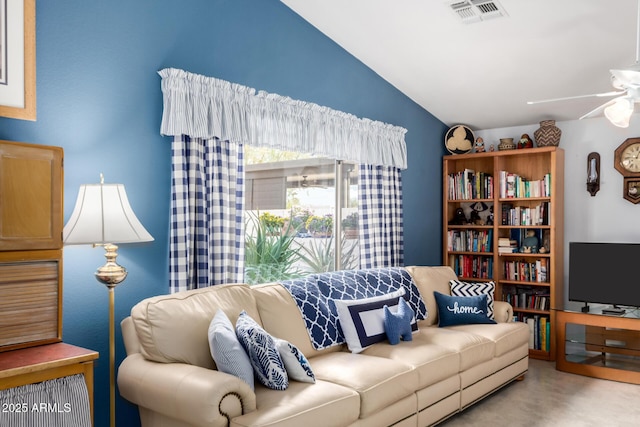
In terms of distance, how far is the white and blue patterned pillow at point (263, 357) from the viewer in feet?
8.52

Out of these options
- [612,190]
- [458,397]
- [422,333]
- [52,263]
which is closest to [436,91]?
[612,190]

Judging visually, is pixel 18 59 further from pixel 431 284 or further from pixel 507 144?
pixel 507 144

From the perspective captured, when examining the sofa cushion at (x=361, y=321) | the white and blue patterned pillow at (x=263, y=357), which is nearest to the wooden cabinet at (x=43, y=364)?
the white and blue patterned pillow at (x=263, y=357)

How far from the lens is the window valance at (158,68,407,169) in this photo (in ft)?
10.5

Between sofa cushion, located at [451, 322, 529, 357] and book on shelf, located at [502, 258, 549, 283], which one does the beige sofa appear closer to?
sofa cushion, located at [451, 322, 529, 357]

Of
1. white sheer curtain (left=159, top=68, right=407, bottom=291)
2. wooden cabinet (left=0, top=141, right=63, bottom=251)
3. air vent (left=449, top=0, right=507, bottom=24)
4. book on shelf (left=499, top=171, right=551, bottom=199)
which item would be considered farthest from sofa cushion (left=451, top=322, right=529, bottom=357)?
wooden cabinet (left=0, top=141, right=63, bottom=251)

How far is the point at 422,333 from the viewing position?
4062mm

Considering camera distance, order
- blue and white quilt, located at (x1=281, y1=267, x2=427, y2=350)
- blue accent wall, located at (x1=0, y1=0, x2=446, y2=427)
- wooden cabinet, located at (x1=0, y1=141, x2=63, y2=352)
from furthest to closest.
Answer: blue and white quilt, located at (x1=281, y1=267, x2=427, y2=350) < blue accent wall, located at (x1=0, y1=0, x2=446, y2=427) < wooden cabinet, located at (x1=0, y1=141, x2=63, y2=352)

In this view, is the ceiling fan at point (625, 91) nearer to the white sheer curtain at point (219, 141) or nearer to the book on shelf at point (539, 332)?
the white sheer curtain at point (219, 141)

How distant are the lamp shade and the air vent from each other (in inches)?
100

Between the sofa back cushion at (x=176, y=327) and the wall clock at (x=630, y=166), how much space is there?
403 centimetres

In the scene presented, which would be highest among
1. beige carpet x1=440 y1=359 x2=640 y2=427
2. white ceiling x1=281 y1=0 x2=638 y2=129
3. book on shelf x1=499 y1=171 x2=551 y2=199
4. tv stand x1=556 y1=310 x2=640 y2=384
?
white ceiling x1=281 y1=0 x2=638 y2=129

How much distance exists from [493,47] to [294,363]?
9.62ft

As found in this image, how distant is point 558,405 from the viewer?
12.8ft
